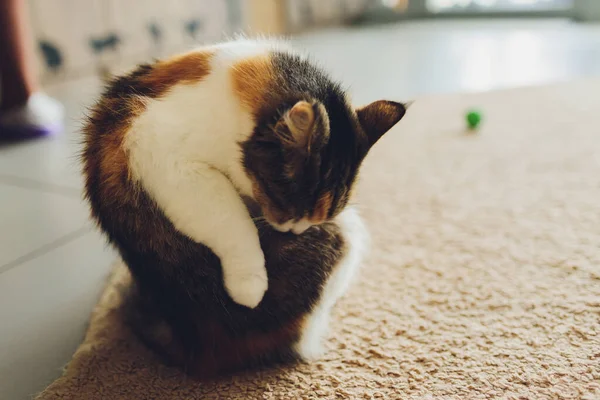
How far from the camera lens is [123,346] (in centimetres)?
86

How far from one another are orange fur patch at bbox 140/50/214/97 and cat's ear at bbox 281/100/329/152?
17 centimetres

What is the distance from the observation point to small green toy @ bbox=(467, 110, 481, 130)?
73.9 inches

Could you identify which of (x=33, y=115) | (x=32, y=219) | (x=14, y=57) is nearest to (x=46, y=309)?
(x=32, y=219)

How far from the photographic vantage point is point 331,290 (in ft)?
2.76

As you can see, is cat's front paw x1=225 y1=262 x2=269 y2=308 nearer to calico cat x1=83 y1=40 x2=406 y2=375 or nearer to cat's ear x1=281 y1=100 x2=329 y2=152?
calico cat x1=83 y1=40 x2=406 y2=375

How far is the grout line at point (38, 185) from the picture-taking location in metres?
1.45

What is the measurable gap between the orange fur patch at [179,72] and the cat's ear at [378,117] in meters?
0.24

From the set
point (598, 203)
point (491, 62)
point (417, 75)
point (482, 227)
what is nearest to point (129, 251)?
point (482, 227)

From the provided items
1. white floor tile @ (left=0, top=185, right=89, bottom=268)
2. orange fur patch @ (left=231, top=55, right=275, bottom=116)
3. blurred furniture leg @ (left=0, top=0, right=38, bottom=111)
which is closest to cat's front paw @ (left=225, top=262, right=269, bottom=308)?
orange fur patch @ (left=231, top=55, right=275, bottom=116)

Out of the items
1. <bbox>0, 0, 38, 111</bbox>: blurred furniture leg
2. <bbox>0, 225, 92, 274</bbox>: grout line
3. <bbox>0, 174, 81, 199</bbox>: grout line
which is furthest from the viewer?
<bbox>0, 0, 38, 111</bbox>: blurred furniture leg

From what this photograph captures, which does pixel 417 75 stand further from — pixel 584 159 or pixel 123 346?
pixel 123 346

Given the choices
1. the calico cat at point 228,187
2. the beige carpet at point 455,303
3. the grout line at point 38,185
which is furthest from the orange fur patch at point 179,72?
the grout line at point 38,185

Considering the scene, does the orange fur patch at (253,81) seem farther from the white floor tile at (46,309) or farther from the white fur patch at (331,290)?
the white floor tile at (46,309)

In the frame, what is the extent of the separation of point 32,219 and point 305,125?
92 cm
